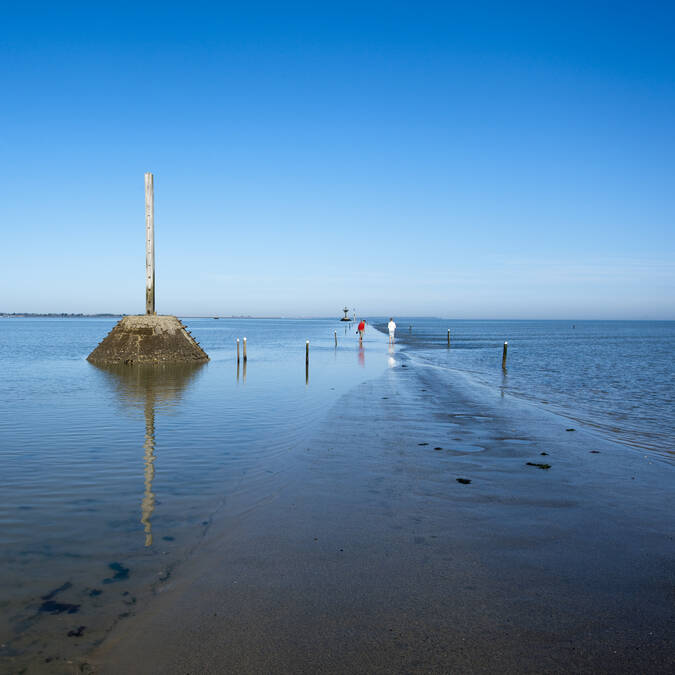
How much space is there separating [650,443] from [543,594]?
30.2 ft

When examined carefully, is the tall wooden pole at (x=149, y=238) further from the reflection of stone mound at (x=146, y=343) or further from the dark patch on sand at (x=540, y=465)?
the dark patch on sand at (x=540, y=465)

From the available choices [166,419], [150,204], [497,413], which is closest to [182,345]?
[150,204]

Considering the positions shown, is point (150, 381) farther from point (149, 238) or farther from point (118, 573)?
point (118, 573)

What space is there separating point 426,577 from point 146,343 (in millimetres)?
28910

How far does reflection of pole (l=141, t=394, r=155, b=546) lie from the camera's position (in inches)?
269

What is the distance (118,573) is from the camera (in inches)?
216

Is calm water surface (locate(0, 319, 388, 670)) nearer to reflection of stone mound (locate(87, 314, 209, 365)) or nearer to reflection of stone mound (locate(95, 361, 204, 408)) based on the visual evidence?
reflection of stone mound (locate(95, 361, 204, 408))

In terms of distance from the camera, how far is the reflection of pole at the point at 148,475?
6.84 meters

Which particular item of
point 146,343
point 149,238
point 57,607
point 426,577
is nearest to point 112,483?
point 57,607

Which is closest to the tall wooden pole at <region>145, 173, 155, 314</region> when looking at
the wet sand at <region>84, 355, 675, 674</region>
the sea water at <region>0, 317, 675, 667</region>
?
the sea water at <region>0, 317, 675, 667</region>

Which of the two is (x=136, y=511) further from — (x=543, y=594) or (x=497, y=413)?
(x=497, y=413)

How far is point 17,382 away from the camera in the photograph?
75.7 feet

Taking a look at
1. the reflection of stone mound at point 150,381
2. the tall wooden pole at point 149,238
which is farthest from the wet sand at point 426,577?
the tall wooden pole at point 149,238

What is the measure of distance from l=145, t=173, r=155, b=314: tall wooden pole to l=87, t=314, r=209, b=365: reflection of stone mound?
1138 mm
